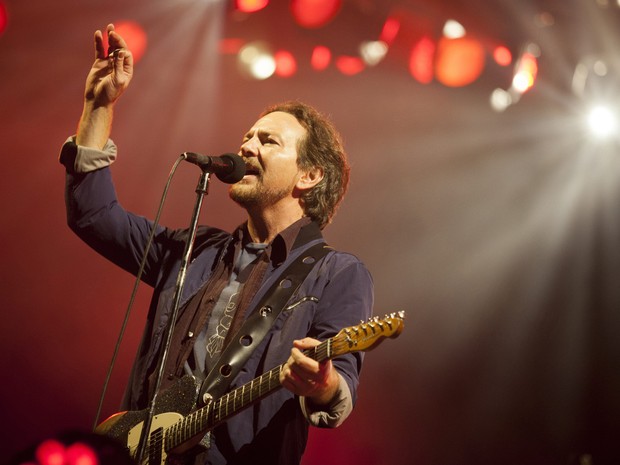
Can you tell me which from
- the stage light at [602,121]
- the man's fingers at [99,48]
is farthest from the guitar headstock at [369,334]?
the stage light at [602,121]

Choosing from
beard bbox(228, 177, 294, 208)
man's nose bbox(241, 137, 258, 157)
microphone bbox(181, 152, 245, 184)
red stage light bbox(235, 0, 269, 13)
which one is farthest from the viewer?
red stage light bbox(235, 0, 269, 13)

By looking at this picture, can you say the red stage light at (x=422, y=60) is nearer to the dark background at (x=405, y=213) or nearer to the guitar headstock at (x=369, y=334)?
the dark background at (x=405, y=213)

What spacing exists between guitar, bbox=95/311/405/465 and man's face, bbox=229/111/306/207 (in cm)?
94

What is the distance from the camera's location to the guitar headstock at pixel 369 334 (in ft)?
5.87

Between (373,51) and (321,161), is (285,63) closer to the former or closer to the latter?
(373,51)

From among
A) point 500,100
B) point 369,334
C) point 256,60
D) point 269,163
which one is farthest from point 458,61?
point 369,334

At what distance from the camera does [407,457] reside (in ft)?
16.6

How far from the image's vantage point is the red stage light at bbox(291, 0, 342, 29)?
5156 mm

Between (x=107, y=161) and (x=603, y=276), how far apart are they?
15.0 ft

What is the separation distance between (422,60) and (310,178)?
2728mm

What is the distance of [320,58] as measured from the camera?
5.27m

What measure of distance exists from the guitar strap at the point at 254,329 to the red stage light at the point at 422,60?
129 inches

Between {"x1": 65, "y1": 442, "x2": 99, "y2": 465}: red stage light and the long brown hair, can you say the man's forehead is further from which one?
{"x1": 65, "y1": 442, "x2": 99, "y2": 465}: red stage light

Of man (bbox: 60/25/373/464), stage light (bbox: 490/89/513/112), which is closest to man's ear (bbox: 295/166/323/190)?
man (bbox: 60/25/373/464)
